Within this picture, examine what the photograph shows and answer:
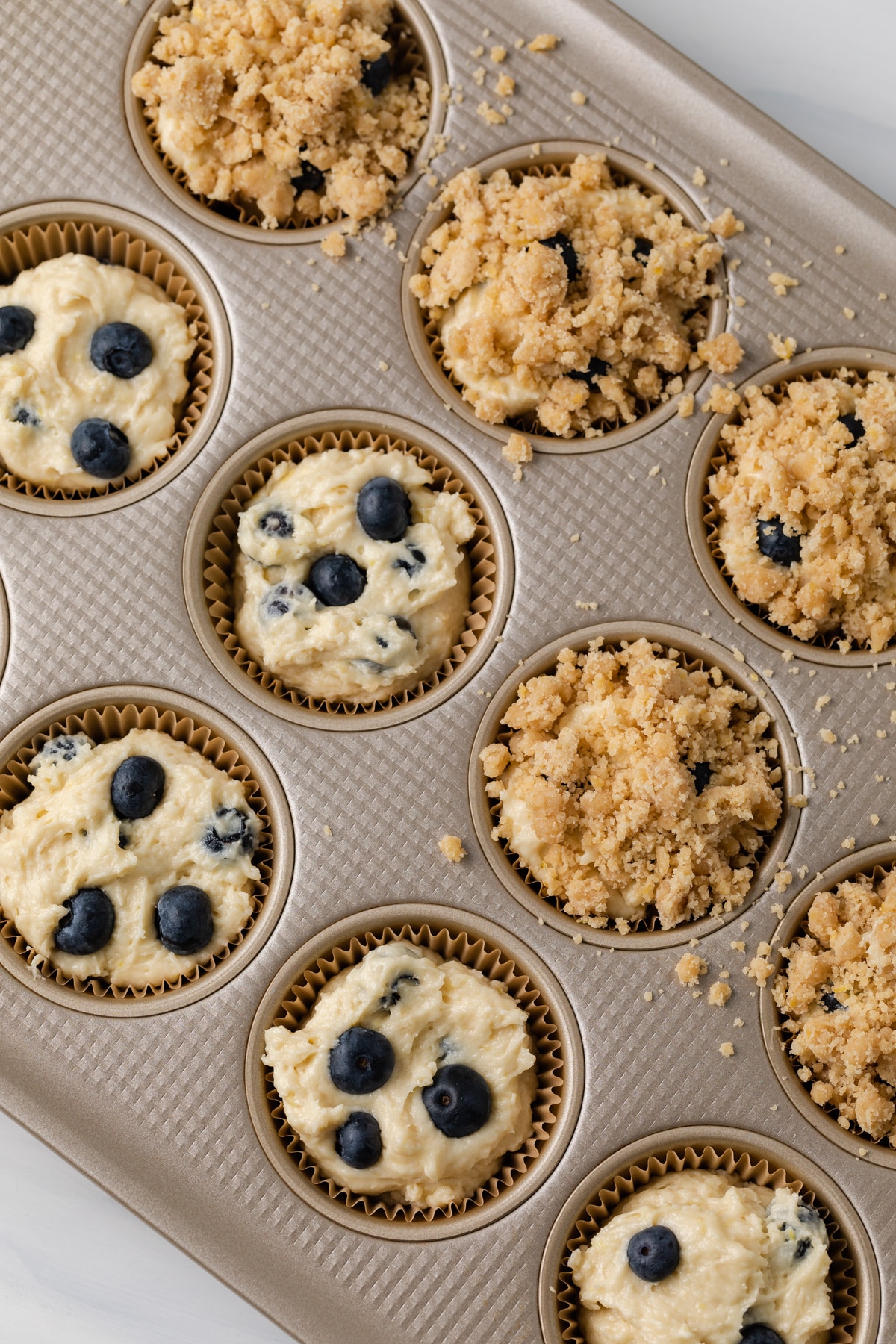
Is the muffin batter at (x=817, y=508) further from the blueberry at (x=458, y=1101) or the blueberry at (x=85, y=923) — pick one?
the blueberry at (x=85, y=923)

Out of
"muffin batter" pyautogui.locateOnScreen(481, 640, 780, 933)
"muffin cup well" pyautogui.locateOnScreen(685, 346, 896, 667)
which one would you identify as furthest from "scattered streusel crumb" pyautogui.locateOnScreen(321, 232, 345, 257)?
"muffin batter" pyautogui.locateOnScreen(481, 640, 780, 933)

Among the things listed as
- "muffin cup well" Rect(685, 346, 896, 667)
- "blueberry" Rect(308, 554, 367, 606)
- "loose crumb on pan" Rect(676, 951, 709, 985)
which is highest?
"muffin cup well" Rect(685, 346, 896, 667)

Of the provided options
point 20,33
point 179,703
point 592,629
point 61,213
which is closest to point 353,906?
point 179,703

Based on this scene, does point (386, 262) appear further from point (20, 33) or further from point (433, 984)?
point (433, 984)

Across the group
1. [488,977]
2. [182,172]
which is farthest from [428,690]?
[182,172]

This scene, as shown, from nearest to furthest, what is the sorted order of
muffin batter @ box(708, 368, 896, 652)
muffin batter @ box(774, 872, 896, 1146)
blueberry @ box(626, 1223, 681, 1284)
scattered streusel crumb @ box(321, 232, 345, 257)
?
1. blueberry @ box(626, 1223, 681, 1284)
2. muffin batter @ box(774, 872, 896, 1146)
3. muffin batter @ box(708, 368, 896, 652)
4. scattered streusel crumb @ box(321, 232, 345, 257)

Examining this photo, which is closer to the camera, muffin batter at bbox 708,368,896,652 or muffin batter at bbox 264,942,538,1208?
muffin batter at bbox 264,942,538,1208

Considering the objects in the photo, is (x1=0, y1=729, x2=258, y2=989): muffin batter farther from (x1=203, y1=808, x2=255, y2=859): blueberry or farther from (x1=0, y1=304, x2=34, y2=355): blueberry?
(x1=0, y1=304, x2=34, y2=355): blueberry
